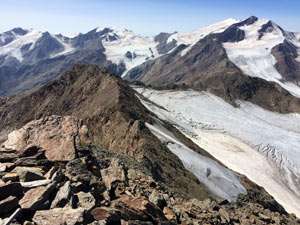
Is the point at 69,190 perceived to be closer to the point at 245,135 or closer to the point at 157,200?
the point at 157,200

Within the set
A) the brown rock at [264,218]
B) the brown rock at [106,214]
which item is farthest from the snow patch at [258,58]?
the brown rock at [106,214]

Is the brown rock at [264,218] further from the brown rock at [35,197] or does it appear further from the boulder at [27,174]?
the boulder at [27,174]

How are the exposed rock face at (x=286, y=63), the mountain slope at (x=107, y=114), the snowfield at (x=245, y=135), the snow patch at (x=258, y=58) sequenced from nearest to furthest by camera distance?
1. the mountain slope at (x=107, y=114)
2. the snowfield at (x=245, y=135)
3. the snow patch at (x=258, y=58)
4. the exposed rock face at (x=286, y=63)

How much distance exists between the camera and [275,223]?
653 inches

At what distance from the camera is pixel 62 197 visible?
24.5ft

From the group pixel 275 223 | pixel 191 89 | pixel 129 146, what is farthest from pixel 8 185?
pixel 191 89

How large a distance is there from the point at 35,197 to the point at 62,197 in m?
0.75

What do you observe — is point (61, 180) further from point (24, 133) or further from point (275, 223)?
point (275, 223)

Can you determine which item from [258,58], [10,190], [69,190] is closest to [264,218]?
[69,190]

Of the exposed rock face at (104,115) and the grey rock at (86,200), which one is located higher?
the grey rock at (86,200)

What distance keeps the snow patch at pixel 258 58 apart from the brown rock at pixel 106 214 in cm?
13171

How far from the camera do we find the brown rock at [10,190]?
7.19 m

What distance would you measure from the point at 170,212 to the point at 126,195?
211 centimetres

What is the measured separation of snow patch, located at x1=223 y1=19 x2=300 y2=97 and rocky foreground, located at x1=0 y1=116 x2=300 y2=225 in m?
128
